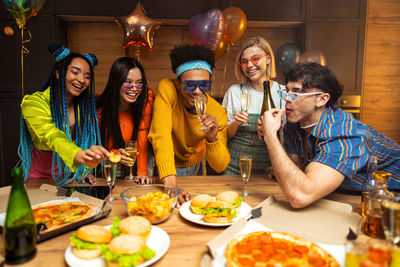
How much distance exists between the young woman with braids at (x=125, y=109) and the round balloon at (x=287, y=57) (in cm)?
252

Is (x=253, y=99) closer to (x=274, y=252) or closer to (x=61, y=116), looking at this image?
(x=61, y=116)

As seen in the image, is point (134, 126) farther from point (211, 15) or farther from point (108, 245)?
point (211, 15)

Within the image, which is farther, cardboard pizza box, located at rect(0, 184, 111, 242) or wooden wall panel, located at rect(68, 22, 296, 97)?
wooden wall panel, located at rect(68, 22, 296, 97)

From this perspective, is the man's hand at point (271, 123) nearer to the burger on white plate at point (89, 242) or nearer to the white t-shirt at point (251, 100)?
the white t-shirt at point (251, 100)

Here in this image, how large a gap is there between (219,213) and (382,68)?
4746 millimetres

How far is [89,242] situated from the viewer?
92cm

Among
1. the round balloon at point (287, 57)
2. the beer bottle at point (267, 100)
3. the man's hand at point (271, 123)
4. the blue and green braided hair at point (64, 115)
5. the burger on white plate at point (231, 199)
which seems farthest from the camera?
the round balloon at point (287, 57)

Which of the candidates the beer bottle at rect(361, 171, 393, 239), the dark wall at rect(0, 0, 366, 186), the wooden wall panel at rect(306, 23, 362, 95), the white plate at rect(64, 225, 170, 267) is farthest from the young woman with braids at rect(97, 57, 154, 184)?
the wooden wall panel at rect(306, 23, 362, 95)

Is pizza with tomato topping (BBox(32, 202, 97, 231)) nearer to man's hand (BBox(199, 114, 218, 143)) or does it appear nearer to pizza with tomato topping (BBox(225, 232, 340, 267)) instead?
pizza with tomato topping (BBox(225, 232, 340, 267))

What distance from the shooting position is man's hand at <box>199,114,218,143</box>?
1830mm

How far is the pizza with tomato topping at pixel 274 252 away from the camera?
2.80 ft

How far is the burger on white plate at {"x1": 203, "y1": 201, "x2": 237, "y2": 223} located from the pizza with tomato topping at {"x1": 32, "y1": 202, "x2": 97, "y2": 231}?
469 mm

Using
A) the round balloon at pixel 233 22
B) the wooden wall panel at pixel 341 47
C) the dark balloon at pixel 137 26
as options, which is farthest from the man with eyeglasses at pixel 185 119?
A: the wooden wall panel at pixel 341 47

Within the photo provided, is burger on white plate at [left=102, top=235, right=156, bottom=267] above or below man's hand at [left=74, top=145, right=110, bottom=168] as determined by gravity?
below
